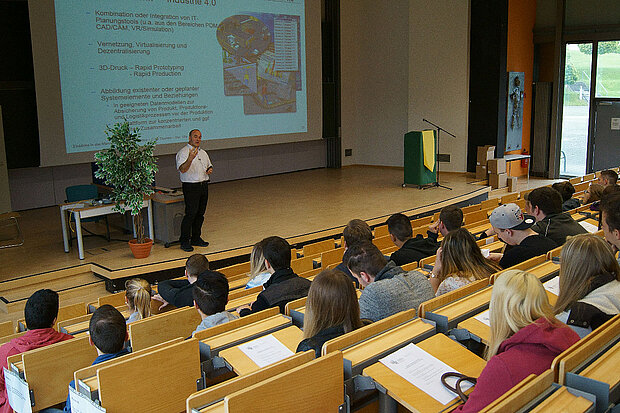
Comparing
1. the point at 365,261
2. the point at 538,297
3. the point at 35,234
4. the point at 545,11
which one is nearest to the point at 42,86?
the point at 35,234

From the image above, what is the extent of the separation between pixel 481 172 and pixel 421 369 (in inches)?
412

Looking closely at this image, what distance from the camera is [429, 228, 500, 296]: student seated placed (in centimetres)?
339

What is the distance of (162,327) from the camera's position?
3.33 meters

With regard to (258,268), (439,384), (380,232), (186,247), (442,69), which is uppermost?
(442,69)

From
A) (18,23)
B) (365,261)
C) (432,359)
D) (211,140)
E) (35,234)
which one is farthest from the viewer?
(211,140)

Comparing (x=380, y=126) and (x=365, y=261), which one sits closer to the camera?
(x=365, y=261)

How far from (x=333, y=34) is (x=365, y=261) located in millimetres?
11001

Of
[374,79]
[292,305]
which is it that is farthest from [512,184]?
[292,305]

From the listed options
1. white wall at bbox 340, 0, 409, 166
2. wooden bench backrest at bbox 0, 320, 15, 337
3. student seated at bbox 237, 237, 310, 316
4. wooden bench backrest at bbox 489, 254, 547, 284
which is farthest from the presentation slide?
wooden bench backrest at bbox 489, 254, 547, 284

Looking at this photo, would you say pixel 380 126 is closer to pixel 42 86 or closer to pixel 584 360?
pixel 42 86

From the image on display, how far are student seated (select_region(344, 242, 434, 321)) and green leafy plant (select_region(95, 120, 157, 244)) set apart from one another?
4.06m

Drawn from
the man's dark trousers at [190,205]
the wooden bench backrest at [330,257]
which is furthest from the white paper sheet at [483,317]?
the man's dark trousers at [190,205]

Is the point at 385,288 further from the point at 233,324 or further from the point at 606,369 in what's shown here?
the point at 606,369

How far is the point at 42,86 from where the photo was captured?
328 inches
